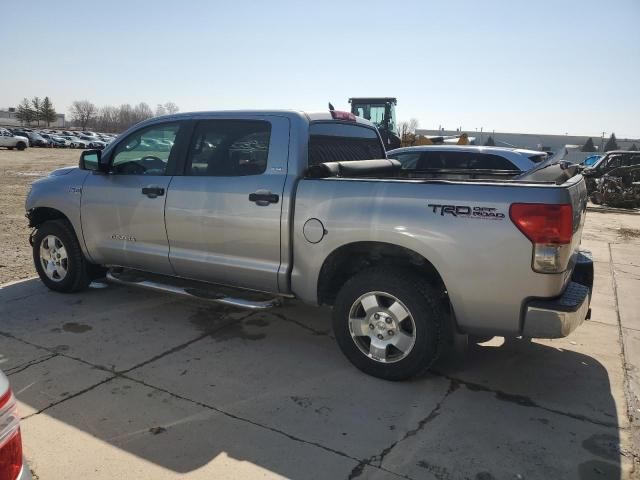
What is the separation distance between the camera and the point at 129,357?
159 inches

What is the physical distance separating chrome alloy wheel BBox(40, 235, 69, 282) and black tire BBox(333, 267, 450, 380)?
10.8ft

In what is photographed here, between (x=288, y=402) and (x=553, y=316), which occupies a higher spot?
(x=553, y=316)

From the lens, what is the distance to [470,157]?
9.45 m

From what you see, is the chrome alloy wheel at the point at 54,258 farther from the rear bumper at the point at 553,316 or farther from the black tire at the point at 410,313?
the rear bumper at the point at 553,316

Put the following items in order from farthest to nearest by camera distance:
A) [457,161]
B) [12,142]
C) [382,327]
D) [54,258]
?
[12,142] → [457,161] → [54,258] → [382,327]

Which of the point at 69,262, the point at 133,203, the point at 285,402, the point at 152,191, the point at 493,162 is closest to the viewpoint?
the point at 285,402

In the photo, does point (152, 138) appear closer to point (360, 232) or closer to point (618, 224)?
point (360, 232)

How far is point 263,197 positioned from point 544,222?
2.05 metres

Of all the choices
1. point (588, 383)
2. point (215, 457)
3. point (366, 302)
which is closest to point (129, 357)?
point (215, 457)

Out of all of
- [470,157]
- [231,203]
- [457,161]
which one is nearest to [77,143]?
[457,161]

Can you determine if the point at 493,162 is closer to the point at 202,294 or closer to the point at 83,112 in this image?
the point at 202,294

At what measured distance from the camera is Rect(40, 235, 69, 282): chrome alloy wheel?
17.9 ft

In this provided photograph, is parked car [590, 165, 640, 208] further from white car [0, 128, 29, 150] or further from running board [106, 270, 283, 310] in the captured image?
white car [0, 128, 29, 150]

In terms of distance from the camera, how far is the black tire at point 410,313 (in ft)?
11.5
